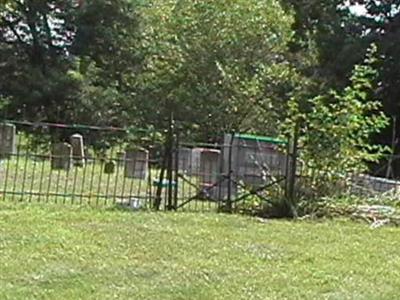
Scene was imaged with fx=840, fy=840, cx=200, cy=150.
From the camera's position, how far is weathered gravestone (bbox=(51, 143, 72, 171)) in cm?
1488

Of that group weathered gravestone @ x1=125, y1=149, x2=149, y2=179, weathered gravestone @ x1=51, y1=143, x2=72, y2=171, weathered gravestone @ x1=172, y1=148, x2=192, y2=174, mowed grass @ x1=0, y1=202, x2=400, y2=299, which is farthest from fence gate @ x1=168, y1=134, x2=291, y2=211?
weathered gravestone @ x1=51, y1=143, x2=72, y2=171

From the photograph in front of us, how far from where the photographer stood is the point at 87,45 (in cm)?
2923

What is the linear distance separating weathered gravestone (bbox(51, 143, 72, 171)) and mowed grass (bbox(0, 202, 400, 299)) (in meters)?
4.88

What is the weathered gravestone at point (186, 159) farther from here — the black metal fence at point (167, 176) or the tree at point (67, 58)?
the tree at point (67, 58)

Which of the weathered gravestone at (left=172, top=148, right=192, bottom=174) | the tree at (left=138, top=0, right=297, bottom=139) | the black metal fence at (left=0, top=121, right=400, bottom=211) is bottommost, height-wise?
the black metal fence at (left=0, top=121, right=400, bottom=211)

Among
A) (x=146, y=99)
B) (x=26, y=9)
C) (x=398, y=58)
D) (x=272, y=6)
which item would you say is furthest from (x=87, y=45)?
(x=398, y=58)

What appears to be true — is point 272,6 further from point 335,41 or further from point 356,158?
point 356,158

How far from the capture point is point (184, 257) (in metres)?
7.25

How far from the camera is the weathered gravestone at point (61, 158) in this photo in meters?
14.9

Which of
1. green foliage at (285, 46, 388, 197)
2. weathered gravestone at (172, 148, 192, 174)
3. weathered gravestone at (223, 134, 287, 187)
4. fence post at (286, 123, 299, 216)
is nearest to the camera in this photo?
fence post at (286, 123, 299, 216)

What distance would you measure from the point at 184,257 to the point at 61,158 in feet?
26.2

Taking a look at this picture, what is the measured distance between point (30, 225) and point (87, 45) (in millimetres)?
21425

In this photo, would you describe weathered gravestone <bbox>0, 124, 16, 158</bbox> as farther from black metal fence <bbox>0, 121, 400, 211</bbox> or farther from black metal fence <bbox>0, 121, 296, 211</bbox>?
black metal fence <bbox>0, 121, 400, 211</bbox>

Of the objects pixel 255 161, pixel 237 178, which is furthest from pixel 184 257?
pixel 255 161
